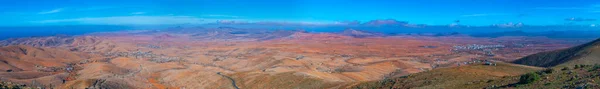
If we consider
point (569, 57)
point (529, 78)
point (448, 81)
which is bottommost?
point (569, 57)

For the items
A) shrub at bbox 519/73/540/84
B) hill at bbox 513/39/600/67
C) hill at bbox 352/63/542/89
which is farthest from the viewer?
hill at bbox 513/39/600/67

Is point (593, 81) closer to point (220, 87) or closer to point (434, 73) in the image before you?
point (434, 73)

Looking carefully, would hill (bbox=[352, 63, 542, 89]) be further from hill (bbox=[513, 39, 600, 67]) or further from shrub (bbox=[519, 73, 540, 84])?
hill (bbox=[513, 39, 600, 67])

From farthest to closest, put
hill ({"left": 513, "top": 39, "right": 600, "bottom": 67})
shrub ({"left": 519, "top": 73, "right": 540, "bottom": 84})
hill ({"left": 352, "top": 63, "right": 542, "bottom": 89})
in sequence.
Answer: hill ({"left": 513, "top": 39, "right": 600, "bottom": 67}), hill ({"left": 352, "top": 63, "right": 542, "bottom": 89}), shrub ({"left": 519, "top": 73, "right": 540, "bottom": 84})

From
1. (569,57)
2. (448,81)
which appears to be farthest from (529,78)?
(569,57)

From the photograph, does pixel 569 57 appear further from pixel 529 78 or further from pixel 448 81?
pixel 529 78

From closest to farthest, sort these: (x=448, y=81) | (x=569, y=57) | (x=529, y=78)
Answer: (x=529, y=78) < (x=448, y=81) < (x=569, y=57)

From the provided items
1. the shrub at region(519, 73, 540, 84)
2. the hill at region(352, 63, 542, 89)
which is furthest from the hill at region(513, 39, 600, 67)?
the shrub at region(519, 73, 540, 84)

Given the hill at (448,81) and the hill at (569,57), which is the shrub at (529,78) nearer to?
the hill at (448,81)

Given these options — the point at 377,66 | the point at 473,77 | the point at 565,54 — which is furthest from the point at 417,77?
the point at 377,66
